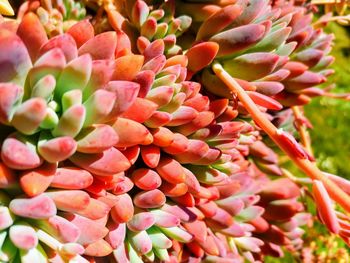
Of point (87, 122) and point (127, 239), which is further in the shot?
point (127, 239)

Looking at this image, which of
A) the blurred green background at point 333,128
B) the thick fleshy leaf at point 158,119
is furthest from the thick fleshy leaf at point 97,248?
the blurred green background at point 333,128

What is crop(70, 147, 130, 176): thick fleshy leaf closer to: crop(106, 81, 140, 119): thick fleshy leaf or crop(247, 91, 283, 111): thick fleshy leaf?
crop(106, 81, 140, 119): thick fleshy leaf

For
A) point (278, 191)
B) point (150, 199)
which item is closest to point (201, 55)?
point (150, 199)

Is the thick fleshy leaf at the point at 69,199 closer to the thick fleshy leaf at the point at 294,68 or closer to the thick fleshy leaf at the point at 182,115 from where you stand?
the thick fleshy leaf at the point at 182,115

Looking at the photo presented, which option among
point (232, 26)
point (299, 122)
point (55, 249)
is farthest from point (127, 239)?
point (299, 122)

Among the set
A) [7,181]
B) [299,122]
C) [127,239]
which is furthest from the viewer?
[299,122]

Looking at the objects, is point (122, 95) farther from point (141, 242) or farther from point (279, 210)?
point (279, 210)

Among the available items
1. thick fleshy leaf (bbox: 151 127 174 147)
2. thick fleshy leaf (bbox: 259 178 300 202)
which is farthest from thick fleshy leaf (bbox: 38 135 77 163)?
thick fleshy leaf (bbox: 259 178 300 202)

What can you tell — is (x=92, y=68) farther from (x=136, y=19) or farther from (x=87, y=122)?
(x=136, y=19)
